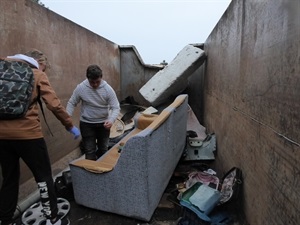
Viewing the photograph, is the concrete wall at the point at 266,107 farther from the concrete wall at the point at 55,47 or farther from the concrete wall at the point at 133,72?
the concrete wall at the point at 133,72

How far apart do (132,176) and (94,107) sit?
45.6 inches

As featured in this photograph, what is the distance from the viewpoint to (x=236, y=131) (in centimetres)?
299

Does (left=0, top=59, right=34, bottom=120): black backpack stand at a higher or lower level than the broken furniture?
higher

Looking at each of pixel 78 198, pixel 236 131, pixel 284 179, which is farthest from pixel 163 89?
pixel 284 179

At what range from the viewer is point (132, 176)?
2521 mm

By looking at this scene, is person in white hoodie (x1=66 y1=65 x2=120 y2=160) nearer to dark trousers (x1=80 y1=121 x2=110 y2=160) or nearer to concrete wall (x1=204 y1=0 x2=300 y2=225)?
dark trousers (x1=80 y1=121 x2=110 y2=160)

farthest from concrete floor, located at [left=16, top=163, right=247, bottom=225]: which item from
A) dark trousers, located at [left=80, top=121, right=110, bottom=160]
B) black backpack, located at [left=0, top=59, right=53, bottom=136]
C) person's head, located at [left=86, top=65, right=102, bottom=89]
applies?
person's head, located at [left=86, top=65, right=102, bottom=89]

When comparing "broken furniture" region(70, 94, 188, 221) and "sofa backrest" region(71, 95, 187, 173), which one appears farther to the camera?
"sofa backrest" region(71, 95, 187, 173)

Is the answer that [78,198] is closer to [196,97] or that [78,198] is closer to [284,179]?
[284,179]

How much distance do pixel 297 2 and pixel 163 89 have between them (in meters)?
4.35

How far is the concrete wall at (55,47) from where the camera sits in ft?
9.64

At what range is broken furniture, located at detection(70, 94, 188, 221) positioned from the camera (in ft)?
8.00

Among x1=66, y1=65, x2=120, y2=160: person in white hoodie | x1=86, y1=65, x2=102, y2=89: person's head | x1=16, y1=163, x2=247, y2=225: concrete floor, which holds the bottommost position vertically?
x1=16, y1=163, x2=247, y2=225: concrete floor

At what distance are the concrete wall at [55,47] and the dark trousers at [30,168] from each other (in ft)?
2.10
